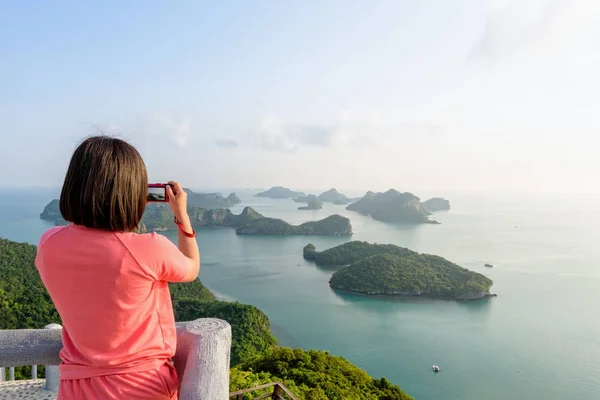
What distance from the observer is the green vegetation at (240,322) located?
47.9 ft

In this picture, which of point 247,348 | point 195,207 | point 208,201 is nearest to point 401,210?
point 195,207

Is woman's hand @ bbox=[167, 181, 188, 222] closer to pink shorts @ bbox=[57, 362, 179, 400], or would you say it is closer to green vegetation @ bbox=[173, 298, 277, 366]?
pink shorts @ bbox=[57, 362, 179, 400]

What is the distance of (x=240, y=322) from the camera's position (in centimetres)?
1572

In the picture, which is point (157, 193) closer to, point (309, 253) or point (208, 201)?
point (309, 253)

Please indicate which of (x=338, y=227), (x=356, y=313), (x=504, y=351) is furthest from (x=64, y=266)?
(x=338, y=227)

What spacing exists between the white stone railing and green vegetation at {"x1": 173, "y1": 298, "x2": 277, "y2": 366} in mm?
13670

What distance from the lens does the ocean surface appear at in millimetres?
16203

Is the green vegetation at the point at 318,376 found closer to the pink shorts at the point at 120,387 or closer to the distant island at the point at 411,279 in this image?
the pink shorts at the point at 120,387

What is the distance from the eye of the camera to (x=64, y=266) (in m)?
0.65

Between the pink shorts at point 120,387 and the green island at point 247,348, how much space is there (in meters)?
3.53

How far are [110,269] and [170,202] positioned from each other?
0.75ft

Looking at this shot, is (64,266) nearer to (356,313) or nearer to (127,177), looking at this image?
(127,177)

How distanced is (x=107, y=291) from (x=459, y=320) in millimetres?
24565

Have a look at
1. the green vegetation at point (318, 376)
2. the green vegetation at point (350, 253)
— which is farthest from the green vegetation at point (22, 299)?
the green vegetation at point (350, 253)
